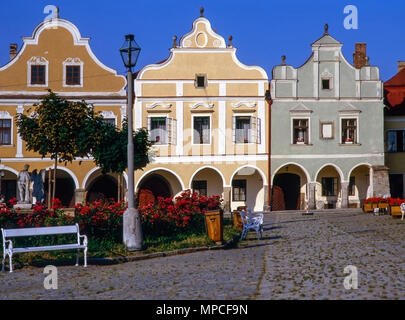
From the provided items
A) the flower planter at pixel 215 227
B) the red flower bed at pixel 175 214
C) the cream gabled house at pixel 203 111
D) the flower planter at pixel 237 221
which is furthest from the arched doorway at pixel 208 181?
the flower planter at pixel 215 227

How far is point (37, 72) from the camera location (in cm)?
3438

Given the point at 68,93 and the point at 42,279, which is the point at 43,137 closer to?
the point at 68,93

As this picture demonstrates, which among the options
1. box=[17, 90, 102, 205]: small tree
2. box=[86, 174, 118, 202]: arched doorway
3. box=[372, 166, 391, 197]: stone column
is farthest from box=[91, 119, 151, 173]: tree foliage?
box=[372, 166, 391, 197]: stone column

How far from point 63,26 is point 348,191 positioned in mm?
17759

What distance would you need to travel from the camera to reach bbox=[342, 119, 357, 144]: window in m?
35.5

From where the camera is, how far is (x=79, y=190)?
111 feet

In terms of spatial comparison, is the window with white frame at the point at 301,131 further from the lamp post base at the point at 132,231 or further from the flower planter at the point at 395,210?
the lamp post base at the point at 132,231

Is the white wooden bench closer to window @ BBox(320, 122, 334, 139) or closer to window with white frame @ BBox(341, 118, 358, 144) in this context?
window @ BBox(320, 122, 334, 139)

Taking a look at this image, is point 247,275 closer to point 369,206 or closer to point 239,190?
point 369,206

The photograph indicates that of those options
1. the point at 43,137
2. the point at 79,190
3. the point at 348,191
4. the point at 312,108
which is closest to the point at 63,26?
the point at 79,190

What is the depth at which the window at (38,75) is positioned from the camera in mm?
34312

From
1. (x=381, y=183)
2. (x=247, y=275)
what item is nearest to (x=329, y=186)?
(x=381, y=183)

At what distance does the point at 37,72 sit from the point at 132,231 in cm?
2154
